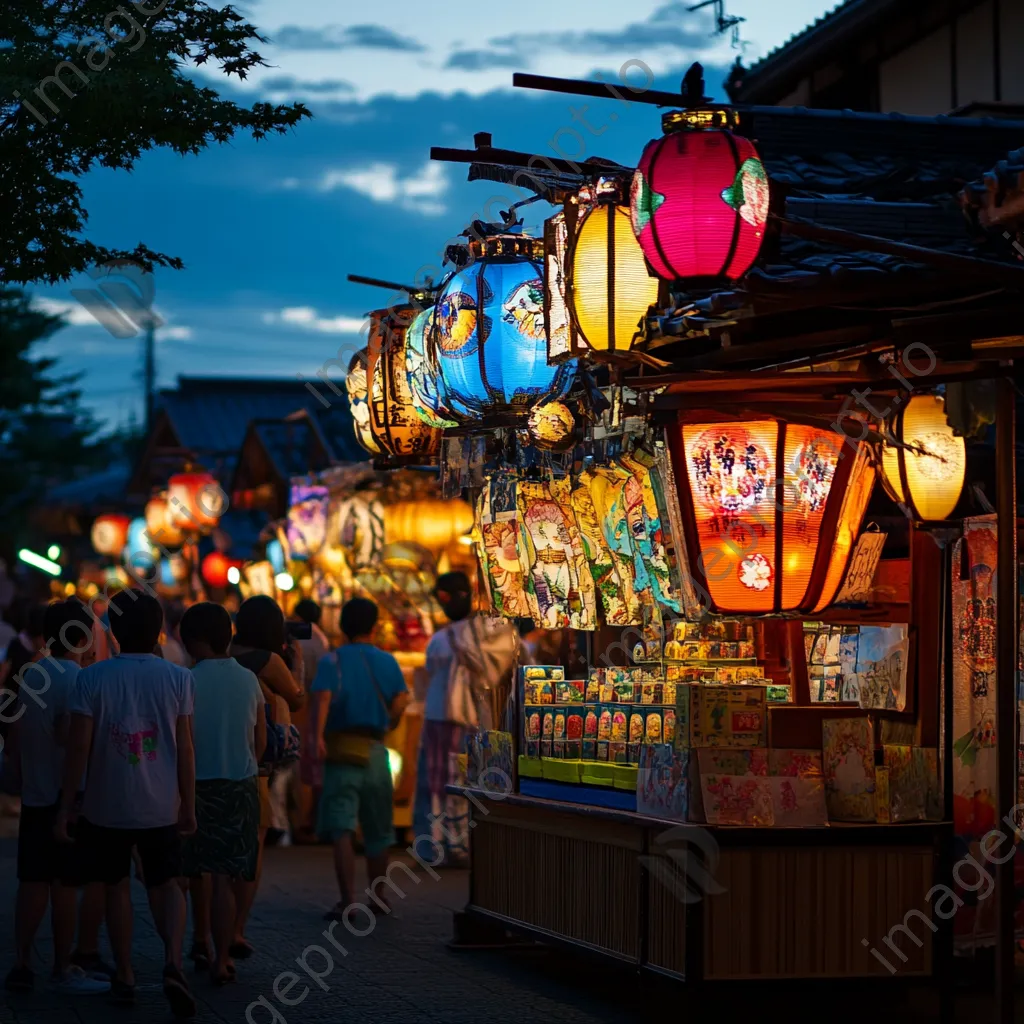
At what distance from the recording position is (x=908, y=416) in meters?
10.1

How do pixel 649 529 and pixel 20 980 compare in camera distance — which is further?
pixel 649 529

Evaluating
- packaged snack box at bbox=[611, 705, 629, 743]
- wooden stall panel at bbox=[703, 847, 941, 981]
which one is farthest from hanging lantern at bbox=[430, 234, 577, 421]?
wooden stall panel at bbox=[703, 847, 941, 981]

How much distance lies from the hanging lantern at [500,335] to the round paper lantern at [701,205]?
2622mm

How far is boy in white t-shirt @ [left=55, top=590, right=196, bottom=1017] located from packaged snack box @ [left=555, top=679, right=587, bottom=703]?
8.86 feet

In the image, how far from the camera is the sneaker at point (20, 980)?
9.83 meters

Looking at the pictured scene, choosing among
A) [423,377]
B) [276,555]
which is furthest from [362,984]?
[276,555]

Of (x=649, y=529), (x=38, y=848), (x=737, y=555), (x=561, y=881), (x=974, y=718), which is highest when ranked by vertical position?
(x=649, y=529)

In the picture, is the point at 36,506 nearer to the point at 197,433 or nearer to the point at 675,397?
the point at 197,433

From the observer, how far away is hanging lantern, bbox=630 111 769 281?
297 inches

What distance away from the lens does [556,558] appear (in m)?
11.6

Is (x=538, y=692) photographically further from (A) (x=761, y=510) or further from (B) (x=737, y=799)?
(A) (x=761, y=510)

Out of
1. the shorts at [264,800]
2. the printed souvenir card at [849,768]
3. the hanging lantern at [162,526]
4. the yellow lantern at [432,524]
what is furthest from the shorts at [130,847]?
the hanging lantern at [162,526]

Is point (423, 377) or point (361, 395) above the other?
point (361, 395)

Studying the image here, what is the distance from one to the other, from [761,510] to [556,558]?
9.31ft
